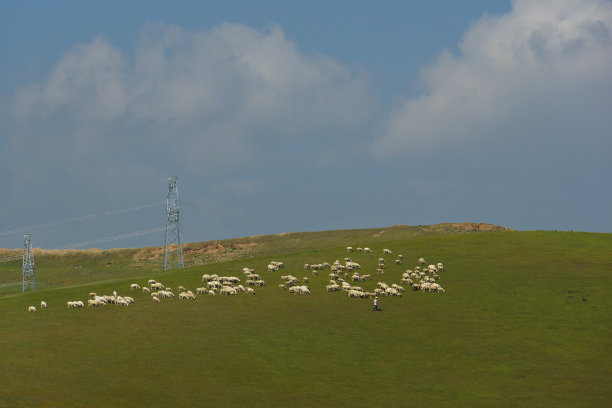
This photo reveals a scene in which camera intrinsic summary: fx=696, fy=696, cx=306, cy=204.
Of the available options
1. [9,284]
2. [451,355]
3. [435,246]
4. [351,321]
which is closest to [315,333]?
[351,321]

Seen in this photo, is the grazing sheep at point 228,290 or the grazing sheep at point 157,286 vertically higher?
the grazing sheep at point 157,286

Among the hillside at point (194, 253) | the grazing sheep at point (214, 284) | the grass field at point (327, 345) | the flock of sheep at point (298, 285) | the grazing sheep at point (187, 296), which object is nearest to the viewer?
the grass field at point (327, 345)

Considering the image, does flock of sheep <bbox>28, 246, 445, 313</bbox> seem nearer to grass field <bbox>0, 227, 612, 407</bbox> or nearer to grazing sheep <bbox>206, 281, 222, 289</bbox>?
grazing sheep <bbox>206, 281, 222, 289</bbox>

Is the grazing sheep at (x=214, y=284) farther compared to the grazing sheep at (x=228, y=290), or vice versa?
the grazing sheep at (x=214, y=284)

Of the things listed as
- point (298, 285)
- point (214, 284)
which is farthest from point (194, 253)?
point (298, 285)

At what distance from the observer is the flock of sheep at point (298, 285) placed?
7014cm

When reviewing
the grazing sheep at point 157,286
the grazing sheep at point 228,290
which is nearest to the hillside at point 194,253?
the grazing sheep at point 157,286

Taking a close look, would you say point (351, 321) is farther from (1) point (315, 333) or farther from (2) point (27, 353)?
(2) point (27, 353)

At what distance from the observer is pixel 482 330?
5922cm

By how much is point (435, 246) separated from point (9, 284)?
8029 centimetres

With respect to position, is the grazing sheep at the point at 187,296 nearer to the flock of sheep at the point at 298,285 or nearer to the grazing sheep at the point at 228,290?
the flock of sheep at the point at 298,285

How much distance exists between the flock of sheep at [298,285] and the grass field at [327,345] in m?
1.23

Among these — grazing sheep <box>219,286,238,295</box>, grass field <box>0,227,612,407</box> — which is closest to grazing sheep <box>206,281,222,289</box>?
grazing sheep <box>219,286,238,295</box>

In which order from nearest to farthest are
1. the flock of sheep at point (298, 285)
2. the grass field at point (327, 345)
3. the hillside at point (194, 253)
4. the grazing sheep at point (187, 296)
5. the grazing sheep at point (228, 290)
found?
1. the grass field at point (327, 345)
2. the flock of sheep at point (298, 285)
3. the grazing sheep at point (187, 296)
4. the grazing sheep at point (228, 290)
5. the hillside at point (194, 253)
